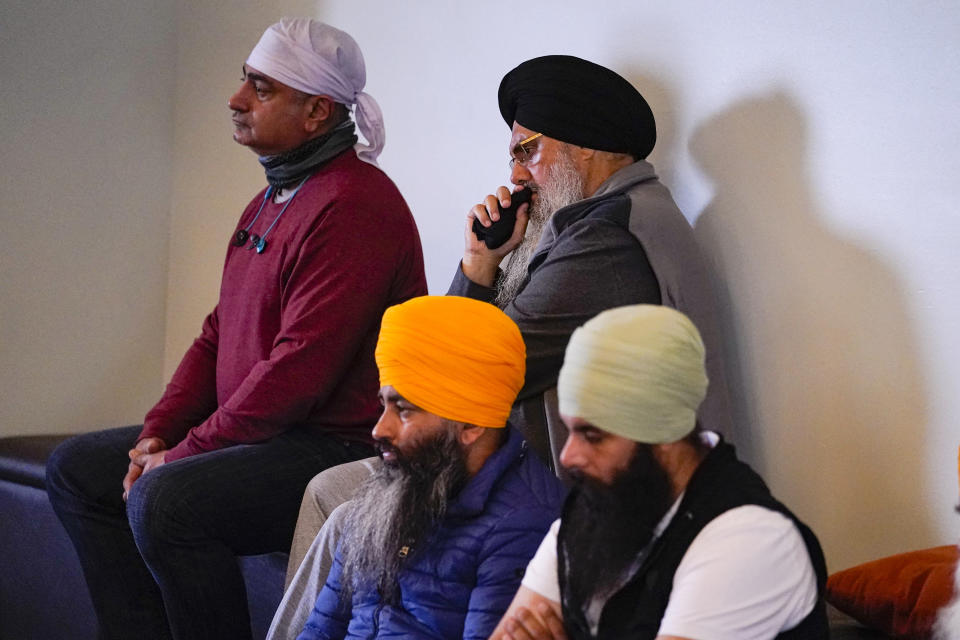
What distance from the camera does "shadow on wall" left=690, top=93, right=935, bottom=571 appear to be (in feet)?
8.22

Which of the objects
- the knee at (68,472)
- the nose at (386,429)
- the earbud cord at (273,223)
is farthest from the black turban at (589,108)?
the knee at (68,472)

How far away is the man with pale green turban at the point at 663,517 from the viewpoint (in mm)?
1639

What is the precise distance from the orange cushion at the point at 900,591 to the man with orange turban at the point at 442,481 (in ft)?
1.99

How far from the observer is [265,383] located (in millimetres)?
2918

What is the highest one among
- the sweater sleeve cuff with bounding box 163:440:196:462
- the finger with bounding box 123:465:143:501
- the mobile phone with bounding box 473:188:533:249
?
the mobile phone with bounding box 473:188:533:249

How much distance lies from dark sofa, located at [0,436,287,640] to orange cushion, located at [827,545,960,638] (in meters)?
2.59

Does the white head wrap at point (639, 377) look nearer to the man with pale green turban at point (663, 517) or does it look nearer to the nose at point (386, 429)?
the man with pale green turban at point (663, 517)

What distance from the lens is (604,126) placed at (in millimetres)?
3057

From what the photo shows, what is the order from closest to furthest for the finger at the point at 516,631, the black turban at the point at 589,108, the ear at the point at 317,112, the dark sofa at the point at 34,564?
the finger at the point at 516,631
the black turban at the point at 589,108
the ear at the point at 317,112
the dark sofa at the point at 34,564

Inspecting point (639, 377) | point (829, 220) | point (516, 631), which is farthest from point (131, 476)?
point (829, 220)

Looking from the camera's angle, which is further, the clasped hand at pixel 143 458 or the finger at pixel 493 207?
the finger at pixel 493 207

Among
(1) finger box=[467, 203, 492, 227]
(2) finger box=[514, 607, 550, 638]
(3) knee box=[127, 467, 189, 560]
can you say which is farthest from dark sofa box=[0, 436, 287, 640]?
(2) finger box=[514, 607, 550, 638]

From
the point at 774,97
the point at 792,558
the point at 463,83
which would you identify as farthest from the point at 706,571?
the point at 463,83

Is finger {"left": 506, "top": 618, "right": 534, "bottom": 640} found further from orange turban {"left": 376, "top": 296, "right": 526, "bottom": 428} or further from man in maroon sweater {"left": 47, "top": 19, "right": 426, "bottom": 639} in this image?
man in maroon sweater {"left": 47, "top": 19, "right": 426, "bottom": 639}
